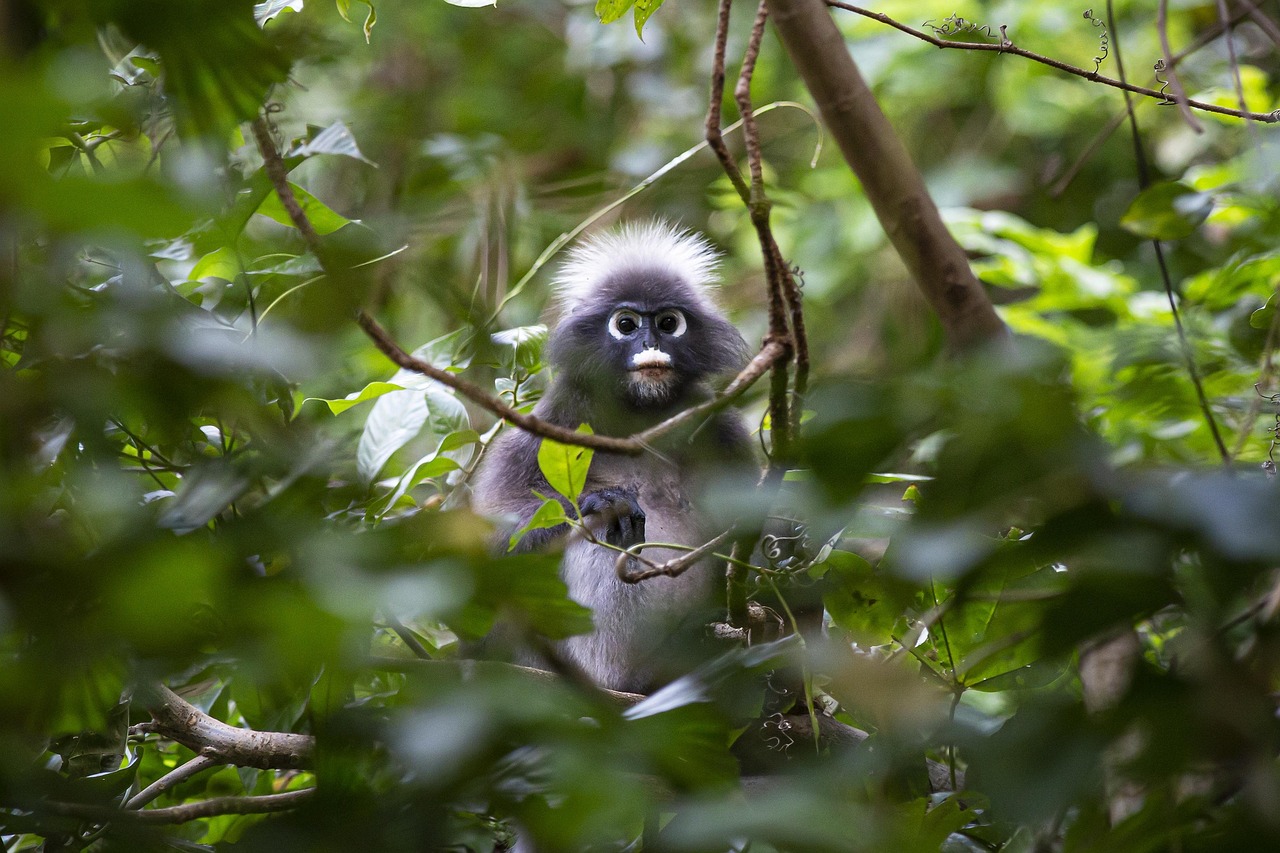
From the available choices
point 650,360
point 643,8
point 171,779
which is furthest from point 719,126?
point 650,360

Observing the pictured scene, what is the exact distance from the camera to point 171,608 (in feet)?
1.23

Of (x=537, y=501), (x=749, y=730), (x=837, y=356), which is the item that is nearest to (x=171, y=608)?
(x=749, y=730)

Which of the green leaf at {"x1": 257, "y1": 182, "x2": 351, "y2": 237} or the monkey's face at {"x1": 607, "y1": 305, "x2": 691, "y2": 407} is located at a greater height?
the green leaf at {"x1": 257, "y1": 182, "x2": 351, "y2": 237}

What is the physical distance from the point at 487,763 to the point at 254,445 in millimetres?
265

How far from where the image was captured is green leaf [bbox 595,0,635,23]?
1403 mm

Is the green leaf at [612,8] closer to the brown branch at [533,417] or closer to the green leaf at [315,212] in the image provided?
the green leaf at [315,212]

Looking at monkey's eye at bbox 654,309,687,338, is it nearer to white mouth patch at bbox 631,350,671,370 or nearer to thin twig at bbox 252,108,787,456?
white mouth patch at bbox 631,350,671,370

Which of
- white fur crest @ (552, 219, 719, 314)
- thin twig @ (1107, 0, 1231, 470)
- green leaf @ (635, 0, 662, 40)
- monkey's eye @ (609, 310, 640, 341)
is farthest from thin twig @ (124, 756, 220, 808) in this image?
white fur crest @ (552, 219, 719, 314)

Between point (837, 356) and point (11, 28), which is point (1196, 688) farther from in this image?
point (837, 356)

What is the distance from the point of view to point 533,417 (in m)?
0.91

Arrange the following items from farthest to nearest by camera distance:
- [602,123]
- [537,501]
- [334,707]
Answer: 1. [602,123]
2. [537,501]
3. [334,707]

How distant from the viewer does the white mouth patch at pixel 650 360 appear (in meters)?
2.46

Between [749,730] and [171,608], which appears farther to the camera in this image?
[749,730]

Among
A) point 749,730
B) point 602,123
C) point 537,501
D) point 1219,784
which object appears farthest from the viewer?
point 602,123
